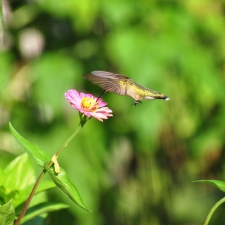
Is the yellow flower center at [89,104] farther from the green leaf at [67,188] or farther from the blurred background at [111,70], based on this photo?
the blurred background at [111,70]

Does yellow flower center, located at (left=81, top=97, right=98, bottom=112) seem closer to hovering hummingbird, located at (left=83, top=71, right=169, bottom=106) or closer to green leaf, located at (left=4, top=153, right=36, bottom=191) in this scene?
hovering hummingbird, located at (left=83, top=71, right=169, bottom=106)

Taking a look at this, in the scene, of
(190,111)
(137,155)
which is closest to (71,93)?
(190,111)

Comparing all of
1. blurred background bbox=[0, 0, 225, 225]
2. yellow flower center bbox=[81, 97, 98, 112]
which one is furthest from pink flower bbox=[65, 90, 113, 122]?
blurred background bbox=[0, 0, 225, 225]

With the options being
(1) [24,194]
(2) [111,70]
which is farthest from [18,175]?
(2) [111,70]

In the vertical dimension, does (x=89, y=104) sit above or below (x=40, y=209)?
above

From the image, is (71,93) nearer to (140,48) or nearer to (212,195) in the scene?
(140,48)

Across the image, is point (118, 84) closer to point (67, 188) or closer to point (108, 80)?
point (108, 80)
